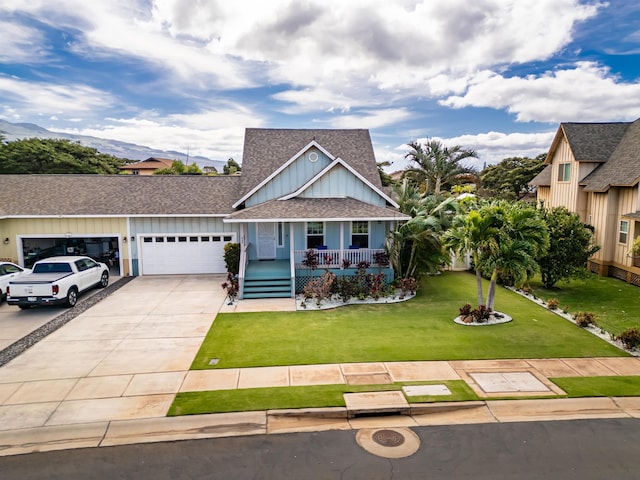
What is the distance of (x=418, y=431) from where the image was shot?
7684 mm

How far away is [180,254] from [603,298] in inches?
768

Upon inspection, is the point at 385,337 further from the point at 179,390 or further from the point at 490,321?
the point at 179,390

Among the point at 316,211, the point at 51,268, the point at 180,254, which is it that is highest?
the point at 316,211

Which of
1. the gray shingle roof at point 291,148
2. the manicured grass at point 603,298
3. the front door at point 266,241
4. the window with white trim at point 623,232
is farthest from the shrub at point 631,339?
the front door at point 266,241

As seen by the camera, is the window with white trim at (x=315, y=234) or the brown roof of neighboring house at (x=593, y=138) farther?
the brown roof of neighboring house at (x=593, y=138)

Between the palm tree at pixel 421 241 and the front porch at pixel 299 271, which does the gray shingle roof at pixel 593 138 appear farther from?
the front porch at pixel 299 271

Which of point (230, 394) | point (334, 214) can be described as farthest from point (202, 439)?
point (334, 214)

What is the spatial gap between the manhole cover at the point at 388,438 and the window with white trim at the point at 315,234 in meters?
12.3

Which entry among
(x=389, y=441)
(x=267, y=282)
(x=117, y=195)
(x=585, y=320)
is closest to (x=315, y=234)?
(x=267, y=282)

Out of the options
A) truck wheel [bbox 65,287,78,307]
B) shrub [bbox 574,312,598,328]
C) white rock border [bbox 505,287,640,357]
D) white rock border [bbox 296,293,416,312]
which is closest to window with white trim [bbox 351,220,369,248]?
white rock border [bbox 296,293,416,312]

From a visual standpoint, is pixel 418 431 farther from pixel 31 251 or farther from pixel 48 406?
pixel 31 251

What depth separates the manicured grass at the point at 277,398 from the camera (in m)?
8.30

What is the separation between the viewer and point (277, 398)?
8.66 meters

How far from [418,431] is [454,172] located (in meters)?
28.2
